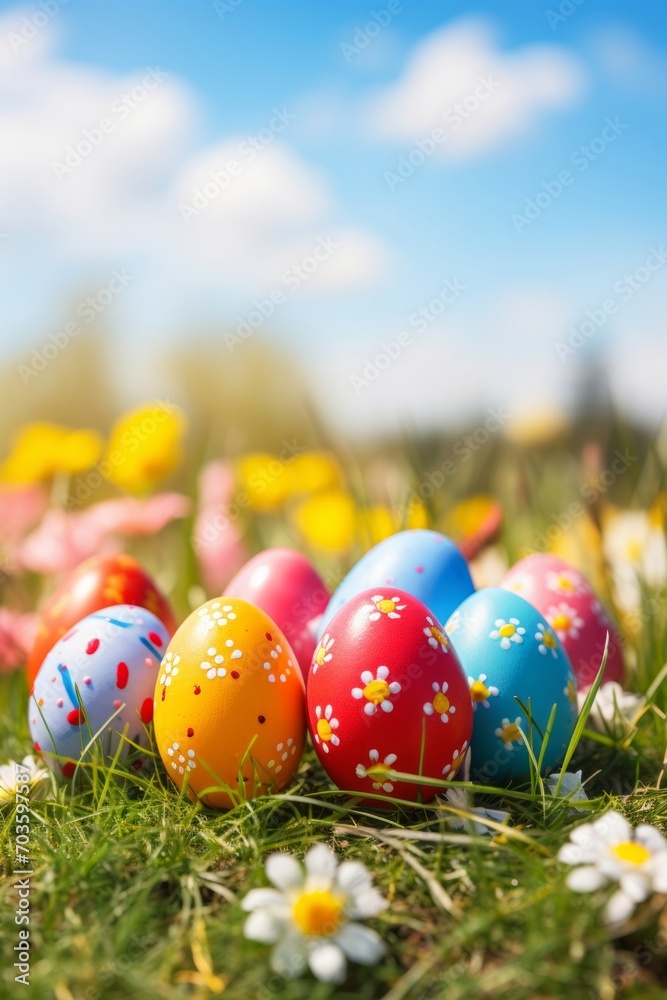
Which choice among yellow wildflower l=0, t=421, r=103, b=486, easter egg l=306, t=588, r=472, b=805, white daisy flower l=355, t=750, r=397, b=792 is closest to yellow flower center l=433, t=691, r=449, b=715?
easter egg l=306, t=588, r=472, b=805

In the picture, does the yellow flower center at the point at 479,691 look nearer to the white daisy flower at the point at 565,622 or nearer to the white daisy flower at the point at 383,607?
the white daisy flower at the point at 383,607

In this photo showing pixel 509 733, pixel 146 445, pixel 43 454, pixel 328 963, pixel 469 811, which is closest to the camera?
pixel 328 963

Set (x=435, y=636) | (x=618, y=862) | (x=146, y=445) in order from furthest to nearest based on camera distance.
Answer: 1. (x=146, y=445)
2. (x=435, y=636)
3. (x=618, y=862)

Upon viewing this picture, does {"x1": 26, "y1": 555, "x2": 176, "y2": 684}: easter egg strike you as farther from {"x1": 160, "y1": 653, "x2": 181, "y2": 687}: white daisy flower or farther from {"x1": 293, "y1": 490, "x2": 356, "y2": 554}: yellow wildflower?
{"x1": 293, "y1": 490, "x2": 356, "y2": 554}: yellow wildflower

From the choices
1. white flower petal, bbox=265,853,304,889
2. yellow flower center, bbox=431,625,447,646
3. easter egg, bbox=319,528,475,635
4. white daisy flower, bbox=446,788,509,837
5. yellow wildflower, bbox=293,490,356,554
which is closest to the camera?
white flower petal, bbox=265,853,304,889

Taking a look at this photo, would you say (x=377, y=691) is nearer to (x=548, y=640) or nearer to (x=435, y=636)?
(x=435, y=636)

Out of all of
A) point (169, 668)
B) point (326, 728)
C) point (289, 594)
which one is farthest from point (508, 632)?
point (169, 668)

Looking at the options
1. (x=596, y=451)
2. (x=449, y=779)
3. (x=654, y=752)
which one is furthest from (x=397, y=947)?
(x=596, y=451)
